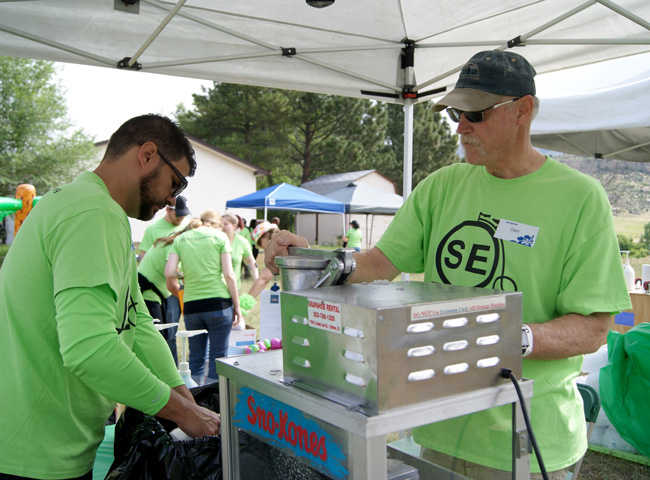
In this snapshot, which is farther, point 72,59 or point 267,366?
point 72,59

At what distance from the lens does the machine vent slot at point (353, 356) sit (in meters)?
0.82

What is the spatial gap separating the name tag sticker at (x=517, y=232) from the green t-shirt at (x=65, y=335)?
94 centimetres

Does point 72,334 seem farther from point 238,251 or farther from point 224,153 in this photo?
point 224,153

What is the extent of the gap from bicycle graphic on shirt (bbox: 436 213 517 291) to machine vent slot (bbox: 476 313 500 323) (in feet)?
1.43

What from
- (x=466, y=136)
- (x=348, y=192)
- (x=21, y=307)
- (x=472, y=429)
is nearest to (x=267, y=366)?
(x=472, y=429)

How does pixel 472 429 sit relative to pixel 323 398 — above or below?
below

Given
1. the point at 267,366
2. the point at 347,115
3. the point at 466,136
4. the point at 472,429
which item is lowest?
the point at 472,429

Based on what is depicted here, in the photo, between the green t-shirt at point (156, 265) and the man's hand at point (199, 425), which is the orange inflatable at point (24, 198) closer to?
the green t-shirt at point (156, 265)

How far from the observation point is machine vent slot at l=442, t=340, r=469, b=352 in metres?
0.87

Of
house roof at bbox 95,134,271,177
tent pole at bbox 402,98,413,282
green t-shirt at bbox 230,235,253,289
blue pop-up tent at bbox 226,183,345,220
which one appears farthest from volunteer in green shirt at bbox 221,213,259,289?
house roof at bbox 95,134,271,177

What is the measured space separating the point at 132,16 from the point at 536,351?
8.69ft

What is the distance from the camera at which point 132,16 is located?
2.81 meters

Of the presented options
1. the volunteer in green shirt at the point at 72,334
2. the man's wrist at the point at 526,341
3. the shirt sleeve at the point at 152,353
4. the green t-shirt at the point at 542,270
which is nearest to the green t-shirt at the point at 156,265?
the shirt sleeve at the point at 152,353

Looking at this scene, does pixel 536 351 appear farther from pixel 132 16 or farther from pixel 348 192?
pixel 348 192
